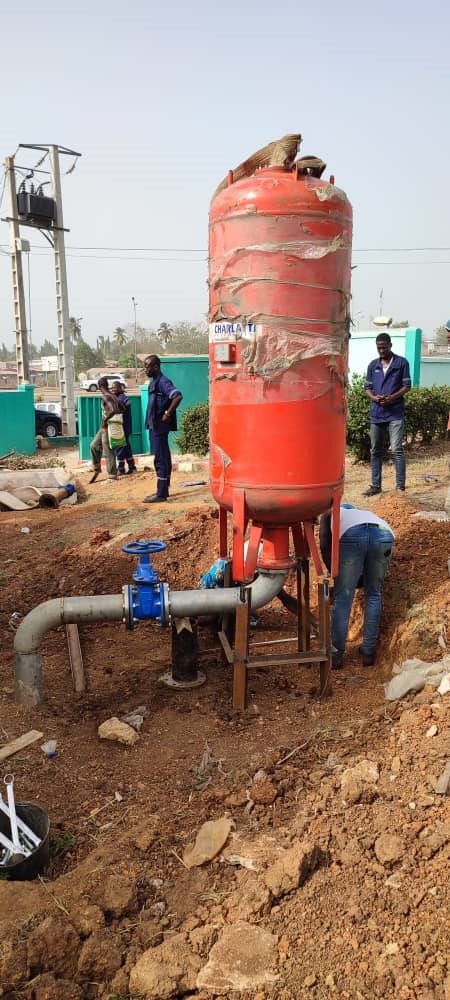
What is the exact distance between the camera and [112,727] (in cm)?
386

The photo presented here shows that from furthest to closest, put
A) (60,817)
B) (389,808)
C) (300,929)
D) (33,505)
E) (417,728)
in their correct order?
(33,505) → (417,728) → (60,817) → (389,808) → (300,929)

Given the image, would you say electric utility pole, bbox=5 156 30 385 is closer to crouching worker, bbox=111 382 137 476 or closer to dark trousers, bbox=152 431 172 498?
crouching worker, bbox=111 382 137 476

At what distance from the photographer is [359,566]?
4605 millimetres

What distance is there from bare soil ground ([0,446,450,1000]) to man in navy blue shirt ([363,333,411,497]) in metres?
2.38

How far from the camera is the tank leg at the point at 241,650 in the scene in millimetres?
4082

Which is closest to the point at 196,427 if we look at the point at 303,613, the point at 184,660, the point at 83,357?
the point at 303,613

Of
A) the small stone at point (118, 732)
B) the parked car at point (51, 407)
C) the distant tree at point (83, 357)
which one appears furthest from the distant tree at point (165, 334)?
the small stone at point (118, 732)

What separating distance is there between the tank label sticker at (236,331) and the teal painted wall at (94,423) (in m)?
11.4

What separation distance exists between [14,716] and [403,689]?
7.56 feet

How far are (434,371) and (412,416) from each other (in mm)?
8809

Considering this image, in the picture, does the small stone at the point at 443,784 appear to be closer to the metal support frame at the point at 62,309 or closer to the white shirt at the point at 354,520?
the white shirt at the point at 354,520

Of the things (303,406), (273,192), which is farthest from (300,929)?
(273,192)

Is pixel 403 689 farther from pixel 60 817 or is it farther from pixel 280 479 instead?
pixel 60 817

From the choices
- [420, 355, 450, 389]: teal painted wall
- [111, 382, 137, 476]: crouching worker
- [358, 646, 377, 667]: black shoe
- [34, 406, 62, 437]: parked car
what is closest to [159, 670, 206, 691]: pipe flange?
[358, 646, 377, 667]: black shoe
